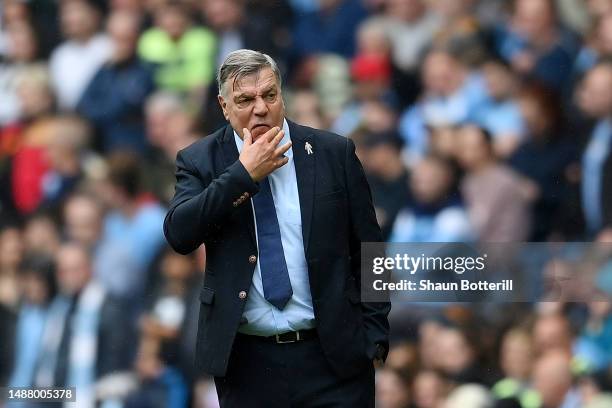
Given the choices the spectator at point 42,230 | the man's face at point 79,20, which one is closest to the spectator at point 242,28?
the man's face at point 79,20

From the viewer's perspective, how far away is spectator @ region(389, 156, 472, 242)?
6.11 meters

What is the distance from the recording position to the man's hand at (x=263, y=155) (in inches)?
146

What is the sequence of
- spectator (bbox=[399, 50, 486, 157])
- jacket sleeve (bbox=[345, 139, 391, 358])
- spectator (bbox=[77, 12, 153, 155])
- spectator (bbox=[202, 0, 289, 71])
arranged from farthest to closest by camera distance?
1. spectator (bbox=[77, 12, 153, 155])
2. spectator (bbox=[202, 0, 289, 71])
3. spectator (bbox=[399, 50, 486, 157])
4. jacket sleeve (bbox=[345, 139, 391, 358])

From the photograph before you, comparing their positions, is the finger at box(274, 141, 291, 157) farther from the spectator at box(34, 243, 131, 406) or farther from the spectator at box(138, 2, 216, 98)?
the spectator at box(34, 243, 131, 406)

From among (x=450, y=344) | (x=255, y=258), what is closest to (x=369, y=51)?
(x=450, y=344)

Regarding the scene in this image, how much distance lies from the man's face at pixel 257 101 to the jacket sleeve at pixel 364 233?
1.10 feet

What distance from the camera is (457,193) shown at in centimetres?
611

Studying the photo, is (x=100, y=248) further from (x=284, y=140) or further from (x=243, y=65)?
(x=243, y=65)

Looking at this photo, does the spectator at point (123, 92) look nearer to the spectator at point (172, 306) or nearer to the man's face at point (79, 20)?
the man's face at point (79, 20)

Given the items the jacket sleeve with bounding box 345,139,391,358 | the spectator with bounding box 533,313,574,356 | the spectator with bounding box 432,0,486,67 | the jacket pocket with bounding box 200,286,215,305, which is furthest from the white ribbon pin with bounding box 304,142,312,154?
the spectator with bounding box 533,313,574,356

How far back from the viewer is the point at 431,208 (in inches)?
241

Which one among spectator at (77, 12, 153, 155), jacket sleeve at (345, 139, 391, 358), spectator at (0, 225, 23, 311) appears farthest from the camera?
spectator at (0, 225, 23, 311)

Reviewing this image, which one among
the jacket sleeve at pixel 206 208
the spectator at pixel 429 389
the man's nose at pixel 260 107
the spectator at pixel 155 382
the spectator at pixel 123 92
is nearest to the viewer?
the jacket sleeve at pixel 206 208

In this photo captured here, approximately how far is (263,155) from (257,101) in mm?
206
